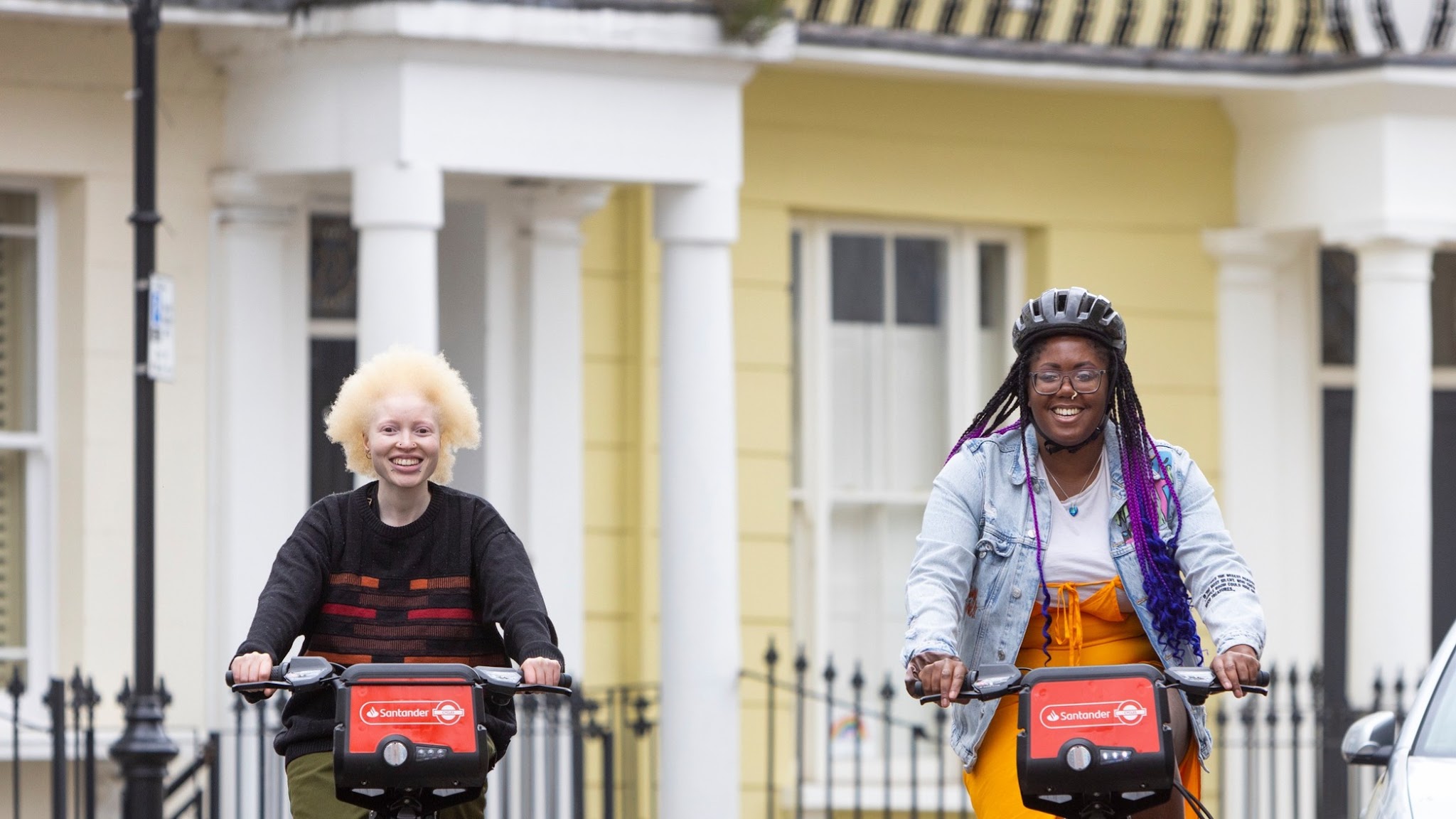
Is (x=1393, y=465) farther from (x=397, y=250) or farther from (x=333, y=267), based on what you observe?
(x=333, y=267)

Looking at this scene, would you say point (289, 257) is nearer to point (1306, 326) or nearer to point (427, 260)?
point (427, 260)

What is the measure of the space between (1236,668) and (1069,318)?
2.80ft

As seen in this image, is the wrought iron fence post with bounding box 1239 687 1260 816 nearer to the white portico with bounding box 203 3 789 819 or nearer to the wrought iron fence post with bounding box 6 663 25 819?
the white portico with bounding box 203 3 789 819

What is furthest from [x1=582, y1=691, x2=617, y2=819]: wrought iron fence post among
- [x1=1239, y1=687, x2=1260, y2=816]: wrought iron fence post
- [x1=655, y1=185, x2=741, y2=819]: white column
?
[x1=1239, y1=687, x2=1260, y2=816]: wrought iron fence post

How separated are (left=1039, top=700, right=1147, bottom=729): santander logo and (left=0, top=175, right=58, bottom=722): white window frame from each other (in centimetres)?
699

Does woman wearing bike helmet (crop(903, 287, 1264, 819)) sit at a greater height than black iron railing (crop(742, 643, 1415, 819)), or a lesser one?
greater

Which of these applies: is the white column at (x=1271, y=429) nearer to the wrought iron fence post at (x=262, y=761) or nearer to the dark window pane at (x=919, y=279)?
the dark window pane at (x=919, y=279)

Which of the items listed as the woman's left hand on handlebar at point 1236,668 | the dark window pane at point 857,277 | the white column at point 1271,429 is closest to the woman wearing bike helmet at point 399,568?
the woman's left hand on handlebar at point 1236,668

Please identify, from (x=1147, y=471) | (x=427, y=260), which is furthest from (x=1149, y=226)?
(x=1147, y=471)

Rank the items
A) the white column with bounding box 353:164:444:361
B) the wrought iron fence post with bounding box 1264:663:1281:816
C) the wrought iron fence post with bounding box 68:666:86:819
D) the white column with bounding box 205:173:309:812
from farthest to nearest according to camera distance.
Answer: the white column with bounding box 205:173:309:812
the wrought iron fence post with bounding box 1264:663:1281:816
the white column with bounding box 353:164:444:361
the wrought iron fence post with bounding box 68:666:86:819

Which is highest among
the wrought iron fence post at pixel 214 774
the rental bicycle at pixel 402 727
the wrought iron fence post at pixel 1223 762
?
the rental bicycle at pixel 402 727

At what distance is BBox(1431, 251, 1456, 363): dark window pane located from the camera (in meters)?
13.7

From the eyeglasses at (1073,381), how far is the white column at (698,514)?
548 centimetres

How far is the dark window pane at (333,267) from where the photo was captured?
11602mm
